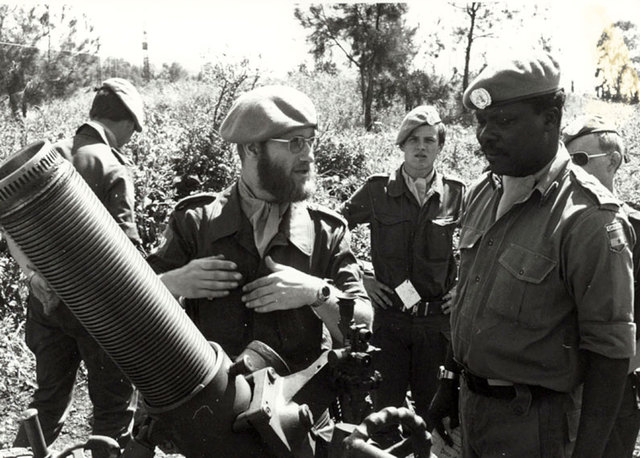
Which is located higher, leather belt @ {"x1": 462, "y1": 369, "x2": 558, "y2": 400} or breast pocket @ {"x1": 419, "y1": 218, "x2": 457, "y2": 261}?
leather belt @ {"x1": 462, "y1": 369, "x2": 558, "y2": 400}

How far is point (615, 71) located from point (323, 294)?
45.0ft

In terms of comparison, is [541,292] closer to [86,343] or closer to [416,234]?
[416,234]

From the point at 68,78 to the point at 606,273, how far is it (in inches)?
703

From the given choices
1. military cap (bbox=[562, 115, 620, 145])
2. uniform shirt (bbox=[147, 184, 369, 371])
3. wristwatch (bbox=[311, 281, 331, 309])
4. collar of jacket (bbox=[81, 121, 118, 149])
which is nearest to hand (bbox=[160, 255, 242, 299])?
uniform shirt (bbox=[147, 184, 369, 371])

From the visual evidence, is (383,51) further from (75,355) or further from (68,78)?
(75,355)

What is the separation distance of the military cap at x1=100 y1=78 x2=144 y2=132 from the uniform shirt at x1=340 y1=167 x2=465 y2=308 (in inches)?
63.6

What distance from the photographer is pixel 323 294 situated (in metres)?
2.47

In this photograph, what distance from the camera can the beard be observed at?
9.04 feet

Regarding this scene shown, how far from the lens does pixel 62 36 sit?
54.2 feet

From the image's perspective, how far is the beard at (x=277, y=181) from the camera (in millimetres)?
2754

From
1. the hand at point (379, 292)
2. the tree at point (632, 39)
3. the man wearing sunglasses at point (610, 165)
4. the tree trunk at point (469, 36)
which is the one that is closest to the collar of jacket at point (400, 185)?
the hand at point (379, 292)

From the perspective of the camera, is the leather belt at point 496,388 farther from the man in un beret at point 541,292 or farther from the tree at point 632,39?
the tree at point 632,39

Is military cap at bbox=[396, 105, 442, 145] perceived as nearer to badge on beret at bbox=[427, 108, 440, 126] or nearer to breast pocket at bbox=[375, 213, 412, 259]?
badge on beret at bbox=[427, 108, 440, 126]

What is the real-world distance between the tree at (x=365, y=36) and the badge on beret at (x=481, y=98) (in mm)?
19263
